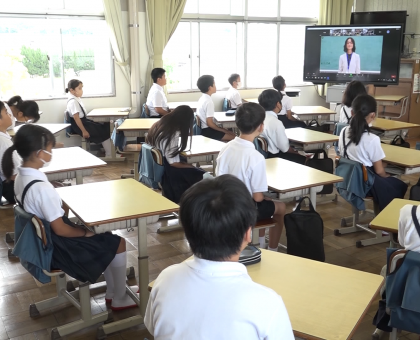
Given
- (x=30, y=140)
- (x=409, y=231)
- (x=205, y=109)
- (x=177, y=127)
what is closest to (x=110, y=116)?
(x=205, y=109)

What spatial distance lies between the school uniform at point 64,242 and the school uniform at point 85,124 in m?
4.19

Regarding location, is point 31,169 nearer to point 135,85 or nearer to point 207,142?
point 207,142

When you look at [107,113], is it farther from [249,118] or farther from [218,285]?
[218,285]

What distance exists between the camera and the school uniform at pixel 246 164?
9.74 ft

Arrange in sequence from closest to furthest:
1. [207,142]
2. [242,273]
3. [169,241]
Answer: [242,273] → [169,241] → [207,142]

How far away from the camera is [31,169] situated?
2.46 metres

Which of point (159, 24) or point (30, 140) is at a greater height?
point (159, 24)

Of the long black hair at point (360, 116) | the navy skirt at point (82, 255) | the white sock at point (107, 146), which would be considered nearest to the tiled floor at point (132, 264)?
the navy skirt at point (82, 255)

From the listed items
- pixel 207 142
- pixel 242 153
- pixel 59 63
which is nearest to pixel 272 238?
pixel 242 153

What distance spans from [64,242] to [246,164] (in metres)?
1.18

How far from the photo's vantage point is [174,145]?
153 inches

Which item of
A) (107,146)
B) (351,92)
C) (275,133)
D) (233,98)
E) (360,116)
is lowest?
(107,146)

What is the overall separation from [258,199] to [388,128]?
9.12ft

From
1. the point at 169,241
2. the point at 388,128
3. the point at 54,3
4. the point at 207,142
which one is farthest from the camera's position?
the point at 54,3
